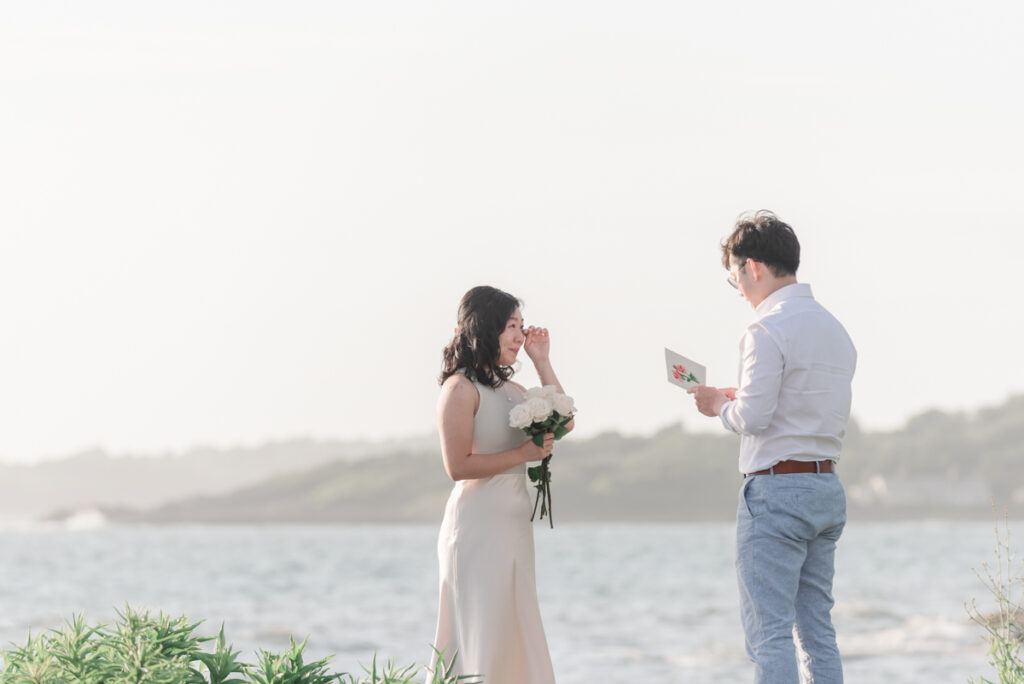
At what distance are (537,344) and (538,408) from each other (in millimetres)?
316

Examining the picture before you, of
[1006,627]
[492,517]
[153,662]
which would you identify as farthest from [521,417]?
[1006,627]

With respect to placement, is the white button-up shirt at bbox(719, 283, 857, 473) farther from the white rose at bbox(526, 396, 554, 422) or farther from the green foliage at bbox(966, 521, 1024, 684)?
the green foliage at bbox(966, 521, 1024, 684)

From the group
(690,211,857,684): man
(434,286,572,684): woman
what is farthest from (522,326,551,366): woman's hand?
(690,211,857,684): man

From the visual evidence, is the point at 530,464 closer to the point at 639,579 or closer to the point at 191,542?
the point at 639,579

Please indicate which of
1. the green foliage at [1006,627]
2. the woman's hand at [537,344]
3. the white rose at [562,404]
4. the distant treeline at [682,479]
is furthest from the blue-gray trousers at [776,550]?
the distant treeline at [682,479]

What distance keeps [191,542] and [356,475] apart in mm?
12319

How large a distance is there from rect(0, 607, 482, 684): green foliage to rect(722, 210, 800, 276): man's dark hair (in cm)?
201

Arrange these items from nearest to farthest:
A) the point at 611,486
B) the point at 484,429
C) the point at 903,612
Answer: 1. the point at 484,429
2. the point at 903,612
3. the point at 611,486

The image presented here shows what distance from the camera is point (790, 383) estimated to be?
14.3 feet

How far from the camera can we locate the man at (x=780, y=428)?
14.1 feet

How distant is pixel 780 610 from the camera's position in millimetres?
4340

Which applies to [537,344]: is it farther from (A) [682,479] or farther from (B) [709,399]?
(A) [682,479]

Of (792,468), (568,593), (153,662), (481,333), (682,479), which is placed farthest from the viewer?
(682,479)

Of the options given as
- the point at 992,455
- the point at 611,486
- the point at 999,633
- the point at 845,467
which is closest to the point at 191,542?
the point at 611,486
